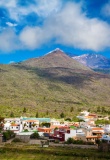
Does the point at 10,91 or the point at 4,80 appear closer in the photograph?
the point at 10,91

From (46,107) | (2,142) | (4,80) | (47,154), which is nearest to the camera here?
(47,154)

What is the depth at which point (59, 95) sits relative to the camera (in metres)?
177

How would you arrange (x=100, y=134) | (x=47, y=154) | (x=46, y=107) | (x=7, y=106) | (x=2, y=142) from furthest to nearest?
(x=46, y=107) < (x=7, y=106) < (x=100, y=134) < (x=2, y=142) < (x=47, y=154)

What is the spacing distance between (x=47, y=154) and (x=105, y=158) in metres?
9.51

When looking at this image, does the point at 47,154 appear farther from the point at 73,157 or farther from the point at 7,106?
the point at 7,106

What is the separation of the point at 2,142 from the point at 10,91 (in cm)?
10627

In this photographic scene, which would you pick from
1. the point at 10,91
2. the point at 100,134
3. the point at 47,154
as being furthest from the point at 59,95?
the point at 47,154

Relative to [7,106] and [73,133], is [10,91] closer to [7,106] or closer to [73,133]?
[7,106]

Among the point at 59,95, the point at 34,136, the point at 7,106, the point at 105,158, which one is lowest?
the point at 105,158

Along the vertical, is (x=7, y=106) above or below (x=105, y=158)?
above

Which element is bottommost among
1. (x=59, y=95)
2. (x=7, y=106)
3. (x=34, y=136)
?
(x=34, y=136)

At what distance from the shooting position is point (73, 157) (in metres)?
46.5

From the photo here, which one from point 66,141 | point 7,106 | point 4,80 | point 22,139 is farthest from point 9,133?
point 4,80

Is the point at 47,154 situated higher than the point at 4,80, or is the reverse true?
the point at 4,80
